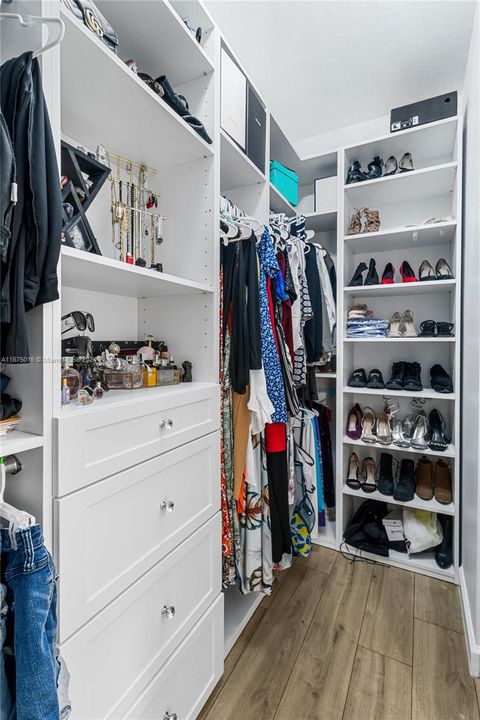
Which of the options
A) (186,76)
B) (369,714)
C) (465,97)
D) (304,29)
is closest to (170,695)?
(369,714)

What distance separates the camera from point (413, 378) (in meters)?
2.03

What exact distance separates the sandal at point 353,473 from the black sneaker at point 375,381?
18.9 inches

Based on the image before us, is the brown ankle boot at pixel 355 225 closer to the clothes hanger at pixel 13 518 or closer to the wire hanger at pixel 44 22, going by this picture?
the wire hanger at pixel 44 22

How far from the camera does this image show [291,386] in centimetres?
154

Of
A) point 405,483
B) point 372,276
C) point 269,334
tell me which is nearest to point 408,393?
point 405,483

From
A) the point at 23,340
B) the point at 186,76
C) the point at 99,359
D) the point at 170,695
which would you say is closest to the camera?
the point at 23,340

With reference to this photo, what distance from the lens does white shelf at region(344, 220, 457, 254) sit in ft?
6.15

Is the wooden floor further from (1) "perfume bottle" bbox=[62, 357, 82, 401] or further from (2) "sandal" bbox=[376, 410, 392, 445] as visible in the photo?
(1) "perfume bottle" bbox=[62, 357, 82, 401]

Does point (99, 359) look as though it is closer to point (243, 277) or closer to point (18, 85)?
point (243, 277)

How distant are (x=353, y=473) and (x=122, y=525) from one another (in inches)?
65.6

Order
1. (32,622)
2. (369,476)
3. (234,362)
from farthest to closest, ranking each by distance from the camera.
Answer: (369,476)
(234,362)
(32,622)

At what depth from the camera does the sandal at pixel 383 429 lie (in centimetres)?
203

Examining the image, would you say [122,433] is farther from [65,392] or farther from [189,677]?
[189,677]

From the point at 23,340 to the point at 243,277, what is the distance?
2.72 feet
